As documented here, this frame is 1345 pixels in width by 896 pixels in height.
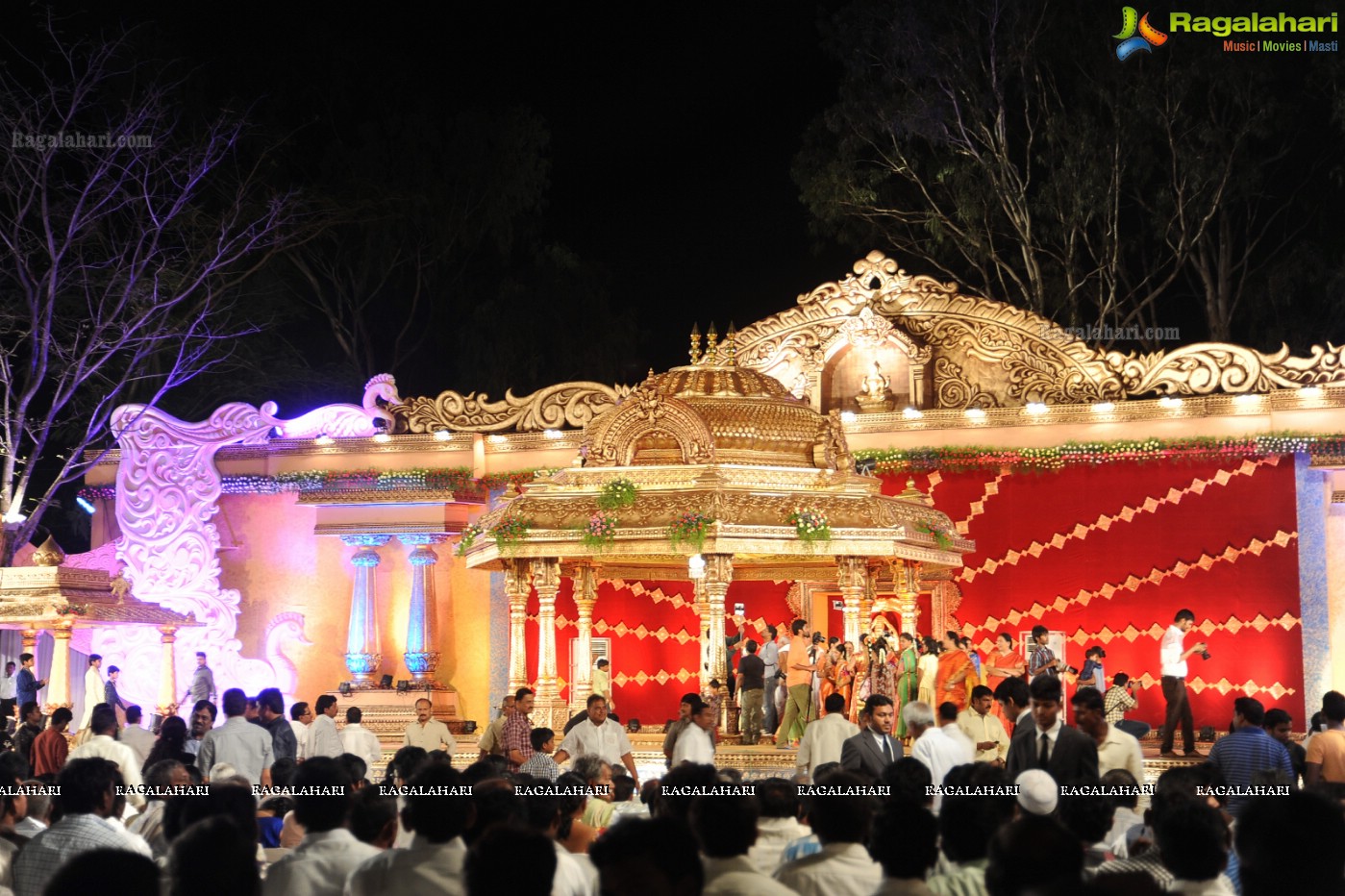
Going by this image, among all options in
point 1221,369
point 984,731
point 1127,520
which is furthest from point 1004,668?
point 1221,369

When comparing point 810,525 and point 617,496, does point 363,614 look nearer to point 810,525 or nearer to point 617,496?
point 617,496

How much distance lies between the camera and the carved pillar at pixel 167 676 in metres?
20.5

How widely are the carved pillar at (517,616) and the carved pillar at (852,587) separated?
320cm

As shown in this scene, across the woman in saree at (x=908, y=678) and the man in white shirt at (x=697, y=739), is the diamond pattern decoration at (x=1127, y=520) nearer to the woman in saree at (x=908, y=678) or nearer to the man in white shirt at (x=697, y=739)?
the woman in saree at (x=908, y=678)

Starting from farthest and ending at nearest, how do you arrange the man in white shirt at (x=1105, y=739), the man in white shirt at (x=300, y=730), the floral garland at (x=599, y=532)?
the floral garland at (x=599, y=532)
the man in white shirt at (x=300, y=730)
the man in white shirt at (x=1105, y=739)

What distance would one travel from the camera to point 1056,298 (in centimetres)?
2762

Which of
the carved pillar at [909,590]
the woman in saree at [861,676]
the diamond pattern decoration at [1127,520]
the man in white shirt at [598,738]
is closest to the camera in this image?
the man in white shirt at [598,738]

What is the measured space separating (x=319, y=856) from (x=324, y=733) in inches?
294

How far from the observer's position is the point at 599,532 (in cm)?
1616

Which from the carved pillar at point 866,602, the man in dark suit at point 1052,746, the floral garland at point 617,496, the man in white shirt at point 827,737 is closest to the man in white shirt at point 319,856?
the man in dark suit at point 1052,746

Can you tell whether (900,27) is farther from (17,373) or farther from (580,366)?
(17,373)

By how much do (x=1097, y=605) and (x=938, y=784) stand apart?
1007cm

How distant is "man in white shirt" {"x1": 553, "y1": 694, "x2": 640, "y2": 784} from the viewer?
12.7 m

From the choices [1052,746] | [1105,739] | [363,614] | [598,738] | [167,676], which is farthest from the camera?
[363,614]
